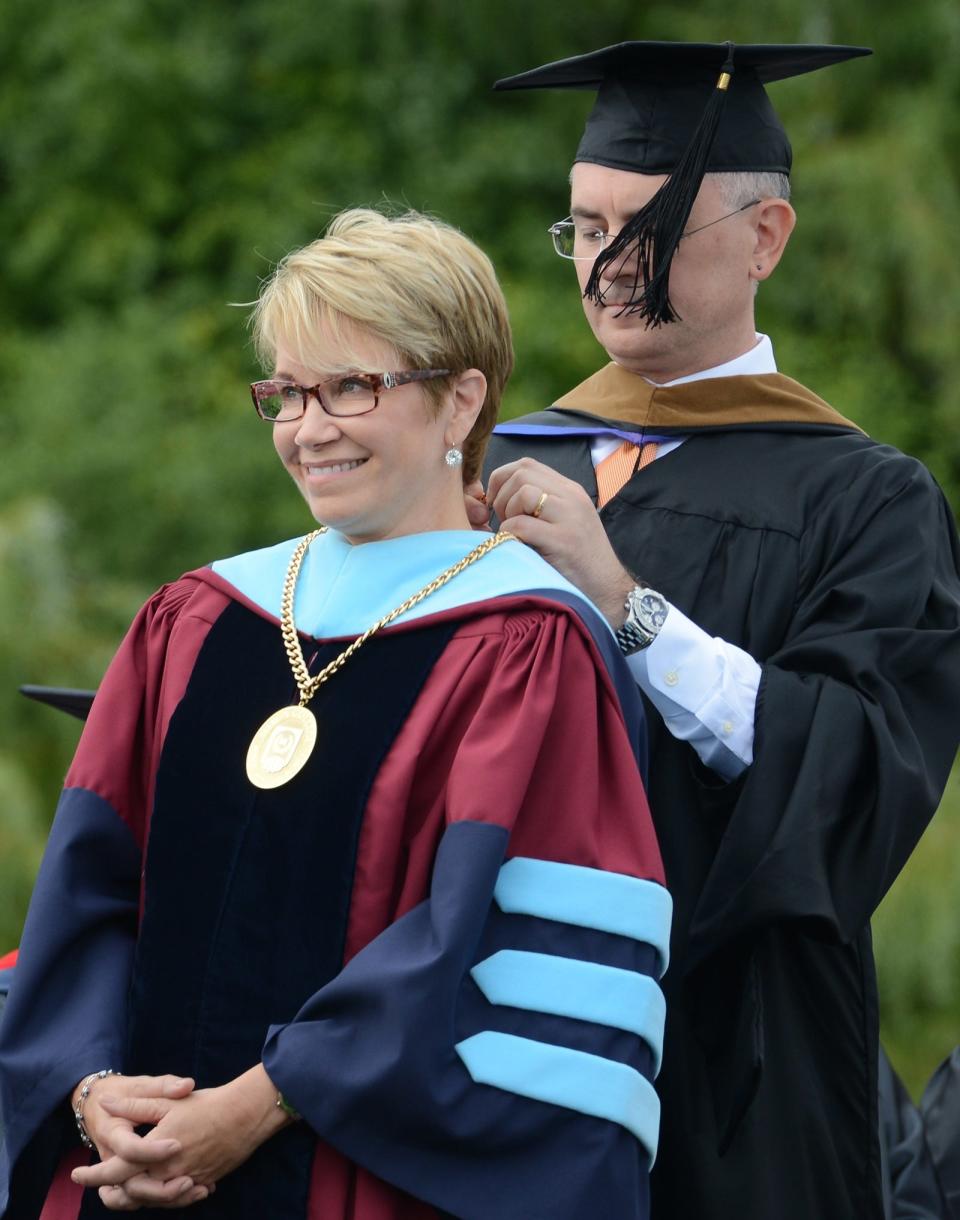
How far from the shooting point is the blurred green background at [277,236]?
5.85 metres

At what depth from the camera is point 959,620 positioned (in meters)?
2.65

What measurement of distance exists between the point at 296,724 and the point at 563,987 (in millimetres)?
446

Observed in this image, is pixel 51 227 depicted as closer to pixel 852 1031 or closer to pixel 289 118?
pixel 289 118

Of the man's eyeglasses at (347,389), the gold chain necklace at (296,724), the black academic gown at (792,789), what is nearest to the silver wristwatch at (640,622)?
the black academic gown at (792,789)

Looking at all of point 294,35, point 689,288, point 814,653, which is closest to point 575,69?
point 689,288

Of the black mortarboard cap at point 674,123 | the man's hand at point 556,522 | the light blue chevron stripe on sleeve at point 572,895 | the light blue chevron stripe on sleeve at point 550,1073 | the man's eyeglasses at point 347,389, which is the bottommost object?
the light blue chevron stripe on sleeve at point 550,1073

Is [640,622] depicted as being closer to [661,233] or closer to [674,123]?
[661,233]

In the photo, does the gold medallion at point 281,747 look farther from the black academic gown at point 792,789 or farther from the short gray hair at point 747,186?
the short gray hair at point 747,186

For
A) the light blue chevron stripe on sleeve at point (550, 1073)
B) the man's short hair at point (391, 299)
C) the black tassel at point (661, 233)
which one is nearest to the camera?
the light blue chevron stripe on sleeve at point (550, 1073)

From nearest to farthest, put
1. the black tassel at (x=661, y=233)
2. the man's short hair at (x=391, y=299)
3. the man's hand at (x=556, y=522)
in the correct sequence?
the man's short hair at (x=391, y=299) → the man's hand at (x=556, y=522) → the black tassel at (x=661, y=233)

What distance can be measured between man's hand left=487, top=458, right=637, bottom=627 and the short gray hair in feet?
2.01

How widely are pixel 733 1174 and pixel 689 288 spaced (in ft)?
4.21

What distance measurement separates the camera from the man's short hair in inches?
84.5

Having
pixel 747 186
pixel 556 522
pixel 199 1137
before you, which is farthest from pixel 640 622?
pixel 199 1137
